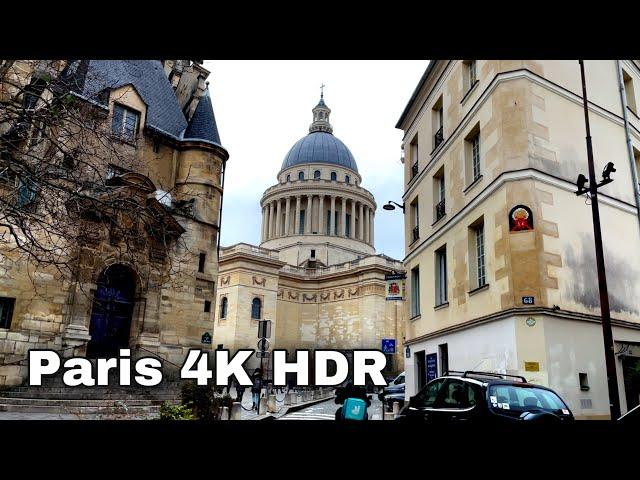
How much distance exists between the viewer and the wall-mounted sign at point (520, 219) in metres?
12.9

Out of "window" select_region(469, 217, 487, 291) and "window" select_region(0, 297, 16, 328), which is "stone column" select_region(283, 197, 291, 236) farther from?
"window" select_region(469, 217, 487, 291)

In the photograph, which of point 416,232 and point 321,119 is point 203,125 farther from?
point 321,119

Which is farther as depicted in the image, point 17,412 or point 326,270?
point 326,270

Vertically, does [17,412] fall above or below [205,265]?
below

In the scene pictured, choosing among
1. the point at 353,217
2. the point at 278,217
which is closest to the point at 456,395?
the point at 353,217

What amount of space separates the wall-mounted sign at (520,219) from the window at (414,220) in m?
6.88

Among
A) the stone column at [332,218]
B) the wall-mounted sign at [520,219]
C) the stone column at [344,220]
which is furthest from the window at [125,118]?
the stone column at [344,220]

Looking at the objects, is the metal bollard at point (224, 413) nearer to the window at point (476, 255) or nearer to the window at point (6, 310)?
the window at point (6, 310)

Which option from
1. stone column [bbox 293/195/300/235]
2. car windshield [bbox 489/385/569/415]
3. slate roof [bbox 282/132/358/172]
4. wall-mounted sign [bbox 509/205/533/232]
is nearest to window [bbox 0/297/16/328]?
wall-mounted sign [bbox 509/205/533/232]

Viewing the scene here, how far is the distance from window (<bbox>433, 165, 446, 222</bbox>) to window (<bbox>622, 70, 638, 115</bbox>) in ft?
20.7
